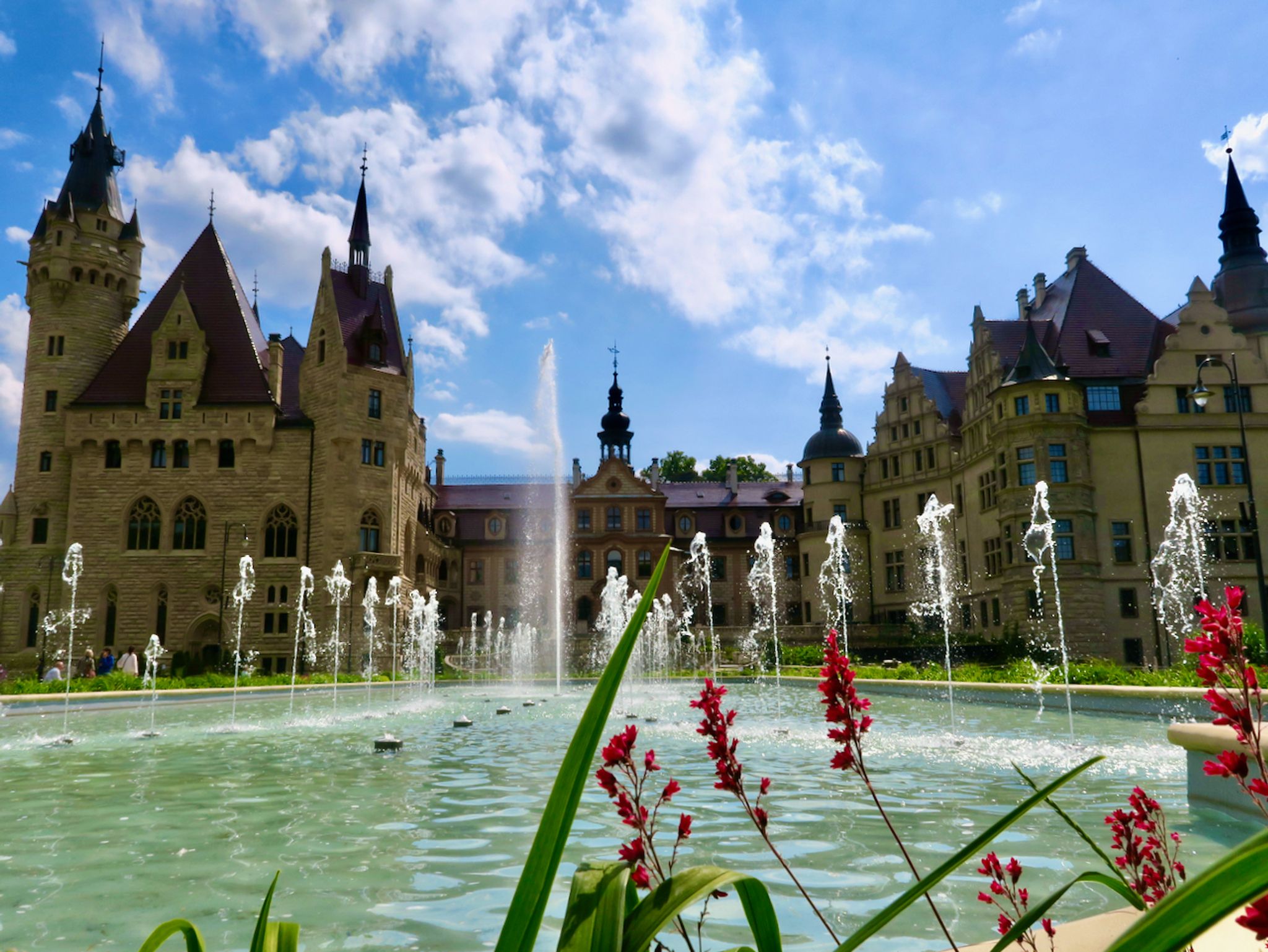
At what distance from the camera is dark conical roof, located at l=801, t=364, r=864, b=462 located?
5159 cm

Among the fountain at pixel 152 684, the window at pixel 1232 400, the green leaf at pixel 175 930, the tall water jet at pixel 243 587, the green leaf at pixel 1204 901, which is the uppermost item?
the window at pixel 1232 400

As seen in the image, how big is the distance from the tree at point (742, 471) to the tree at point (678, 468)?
4.05 ft

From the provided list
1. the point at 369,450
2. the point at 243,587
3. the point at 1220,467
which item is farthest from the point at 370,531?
the point at 1220,467

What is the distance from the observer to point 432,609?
38250 millimetres

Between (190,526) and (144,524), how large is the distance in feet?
7.05

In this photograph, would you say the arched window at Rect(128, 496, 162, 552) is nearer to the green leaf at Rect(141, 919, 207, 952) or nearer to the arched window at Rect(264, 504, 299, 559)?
the arched window at Rect(264, 504, 299, 559)

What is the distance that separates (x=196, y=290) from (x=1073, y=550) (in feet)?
149

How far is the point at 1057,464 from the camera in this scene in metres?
35.6

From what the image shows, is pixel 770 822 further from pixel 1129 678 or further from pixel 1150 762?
pixel 1129 678

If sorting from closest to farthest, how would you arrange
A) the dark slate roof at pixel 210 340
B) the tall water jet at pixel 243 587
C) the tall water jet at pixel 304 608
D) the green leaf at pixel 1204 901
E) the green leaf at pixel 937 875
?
the green leaf at pixel 1204 901 < the green leaf at pixel 937 875 < the tall water jet at pixel 243 587 < the tall water jet at pixel 304 608 < the dark slate roof at pixel 210 340

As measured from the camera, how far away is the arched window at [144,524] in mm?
43031

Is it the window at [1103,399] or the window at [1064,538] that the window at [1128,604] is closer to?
the window at [1064,538]

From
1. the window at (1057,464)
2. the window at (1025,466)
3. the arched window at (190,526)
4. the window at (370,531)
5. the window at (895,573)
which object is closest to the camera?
the window at (1057,464)

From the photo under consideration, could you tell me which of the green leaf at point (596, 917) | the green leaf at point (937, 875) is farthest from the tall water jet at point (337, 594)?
the green leaf at point (937, 875)
